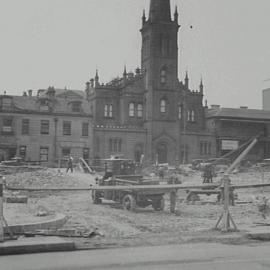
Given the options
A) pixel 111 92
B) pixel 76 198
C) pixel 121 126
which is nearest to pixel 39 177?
pixel 76 198

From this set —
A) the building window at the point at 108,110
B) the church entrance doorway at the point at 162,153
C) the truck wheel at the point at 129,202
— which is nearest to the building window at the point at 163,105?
the church entrance doorway at the point at 162,153

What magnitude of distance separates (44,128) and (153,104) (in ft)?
44.9

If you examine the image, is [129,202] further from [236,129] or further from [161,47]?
[236,129]

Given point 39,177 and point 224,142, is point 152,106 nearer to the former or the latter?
point 224,142

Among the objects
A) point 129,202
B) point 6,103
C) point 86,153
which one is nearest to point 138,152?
point 86,153

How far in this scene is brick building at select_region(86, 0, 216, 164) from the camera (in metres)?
60.8

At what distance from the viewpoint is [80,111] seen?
58.5 metres

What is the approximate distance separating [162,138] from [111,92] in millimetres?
8868

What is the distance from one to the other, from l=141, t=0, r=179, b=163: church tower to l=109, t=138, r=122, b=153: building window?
3664 mm

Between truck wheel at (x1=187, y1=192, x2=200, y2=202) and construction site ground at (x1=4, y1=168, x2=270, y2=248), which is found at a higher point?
truck wheel at (x1=187, y1=192, x2=200, y2=202)

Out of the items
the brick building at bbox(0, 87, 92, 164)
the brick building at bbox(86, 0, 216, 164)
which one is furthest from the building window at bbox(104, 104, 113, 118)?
the brick building at bbox(0, 87, 92, 164)

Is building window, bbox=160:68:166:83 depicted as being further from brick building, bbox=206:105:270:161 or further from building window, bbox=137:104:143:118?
brick building, bbox=206:105:270:161

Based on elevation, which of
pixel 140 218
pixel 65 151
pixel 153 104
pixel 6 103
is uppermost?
pixel 153 104

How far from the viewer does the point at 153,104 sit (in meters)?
61.7
